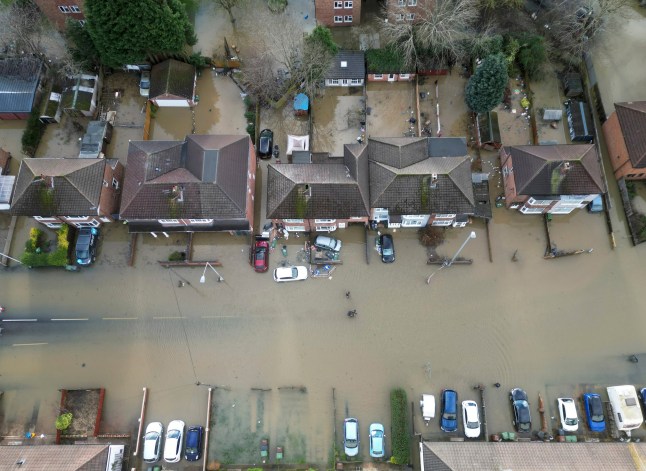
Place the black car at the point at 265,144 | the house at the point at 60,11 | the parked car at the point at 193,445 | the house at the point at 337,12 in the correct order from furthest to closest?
the house at the point at 337,12
the house at the point at 60,11
the black car at the point at 265,144
the parked car at the point at 193,445

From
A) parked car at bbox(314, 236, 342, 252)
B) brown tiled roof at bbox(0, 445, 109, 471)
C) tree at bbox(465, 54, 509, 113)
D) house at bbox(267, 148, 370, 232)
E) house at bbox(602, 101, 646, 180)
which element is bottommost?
brown tiled roof at bbox(0, 445, 109, 471)

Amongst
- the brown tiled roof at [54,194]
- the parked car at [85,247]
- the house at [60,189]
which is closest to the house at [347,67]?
the house at [60,189]

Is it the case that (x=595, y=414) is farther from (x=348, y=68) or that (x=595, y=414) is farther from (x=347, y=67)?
(x=347, y=67)

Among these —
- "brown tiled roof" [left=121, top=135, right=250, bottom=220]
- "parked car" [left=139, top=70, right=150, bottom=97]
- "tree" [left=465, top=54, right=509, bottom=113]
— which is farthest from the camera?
"parked car" [left=139, top=70, right=150, bottom=97]

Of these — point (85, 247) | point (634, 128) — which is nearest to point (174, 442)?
point (85, 247)

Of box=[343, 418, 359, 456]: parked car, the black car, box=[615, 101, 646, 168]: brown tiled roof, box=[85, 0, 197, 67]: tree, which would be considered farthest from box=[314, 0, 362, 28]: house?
box=[343, 418, 359, 456]: parked car

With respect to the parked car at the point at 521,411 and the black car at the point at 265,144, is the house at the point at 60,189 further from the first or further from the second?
the parked car at the point at 521,411

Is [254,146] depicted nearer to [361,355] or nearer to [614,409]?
[361,355]

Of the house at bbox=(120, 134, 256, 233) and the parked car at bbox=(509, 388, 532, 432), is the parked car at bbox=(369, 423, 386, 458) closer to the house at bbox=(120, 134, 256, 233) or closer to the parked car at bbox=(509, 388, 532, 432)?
the parked car at bbox=(509, 388, 532, 432)
